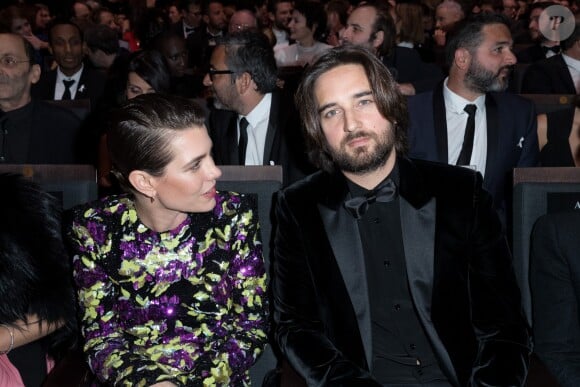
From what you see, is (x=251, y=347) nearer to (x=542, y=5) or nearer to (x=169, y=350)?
(x=169, y=350)

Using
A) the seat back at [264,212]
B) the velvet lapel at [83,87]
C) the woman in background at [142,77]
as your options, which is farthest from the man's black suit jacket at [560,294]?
the velvet lapel at [83,87]

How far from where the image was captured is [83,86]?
Result: 19.0 ft

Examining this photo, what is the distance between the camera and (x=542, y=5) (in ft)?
25.4

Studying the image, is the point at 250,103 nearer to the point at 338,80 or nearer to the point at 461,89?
the point at 461,89

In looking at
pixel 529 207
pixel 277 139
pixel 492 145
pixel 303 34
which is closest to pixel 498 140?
pixel 492 145

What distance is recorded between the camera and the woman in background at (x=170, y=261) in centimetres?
201

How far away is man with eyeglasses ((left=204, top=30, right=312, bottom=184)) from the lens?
366 centimetres

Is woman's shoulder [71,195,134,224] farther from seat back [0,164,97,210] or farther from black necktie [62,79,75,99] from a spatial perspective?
black necktie [62,79,75,99]

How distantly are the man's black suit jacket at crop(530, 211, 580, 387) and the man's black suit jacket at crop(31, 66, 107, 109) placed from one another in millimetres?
4078

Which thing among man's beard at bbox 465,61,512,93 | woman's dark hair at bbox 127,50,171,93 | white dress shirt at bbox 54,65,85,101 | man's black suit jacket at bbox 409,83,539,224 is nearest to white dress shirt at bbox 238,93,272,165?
woman's dark hair at bbox 127,50,171,93

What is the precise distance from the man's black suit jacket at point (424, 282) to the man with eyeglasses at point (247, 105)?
1438 millimetres

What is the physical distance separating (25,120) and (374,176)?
2290 millimetres

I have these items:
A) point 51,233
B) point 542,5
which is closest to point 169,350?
point 51,233

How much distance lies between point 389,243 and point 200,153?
22.8 inches
